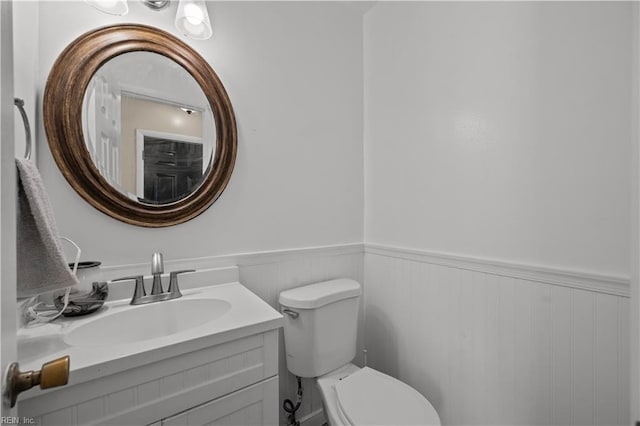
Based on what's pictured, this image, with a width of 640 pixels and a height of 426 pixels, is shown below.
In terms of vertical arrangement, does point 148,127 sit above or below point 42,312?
above

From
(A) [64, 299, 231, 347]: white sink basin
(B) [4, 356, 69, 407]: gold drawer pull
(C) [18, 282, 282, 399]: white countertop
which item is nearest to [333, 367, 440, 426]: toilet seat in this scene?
(C) [18, 282, 282, 399]: white countertop

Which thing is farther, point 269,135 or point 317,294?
point 269,135

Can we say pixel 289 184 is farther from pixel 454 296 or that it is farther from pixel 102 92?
pixel 454 296

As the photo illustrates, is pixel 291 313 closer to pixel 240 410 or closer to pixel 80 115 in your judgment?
pixel 240 410

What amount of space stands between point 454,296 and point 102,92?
5.41ft

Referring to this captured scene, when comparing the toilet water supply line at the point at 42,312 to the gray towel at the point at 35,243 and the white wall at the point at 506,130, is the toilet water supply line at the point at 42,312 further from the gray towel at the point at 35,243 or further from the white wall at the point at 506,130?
the white wall at the point at 506,130

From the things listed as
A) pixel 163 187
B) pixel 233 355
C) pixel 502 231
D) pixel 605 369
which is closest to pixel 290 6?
pixel 163 187

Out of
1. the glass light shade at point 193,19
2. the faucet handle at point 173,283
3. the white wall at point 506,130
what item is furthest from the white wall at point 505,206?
the faucet handle at point 173,283

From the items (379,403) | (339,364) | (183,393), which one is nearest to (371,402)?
(379,403)

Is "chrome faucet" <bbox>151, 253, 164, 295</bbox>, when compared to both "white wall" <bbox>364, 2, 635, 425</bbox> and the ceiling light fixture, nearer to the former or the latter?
the ceiling light fixture

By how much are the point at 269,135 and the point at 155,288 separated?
32.9 inches

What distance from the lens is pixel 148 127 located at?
1.16 metres

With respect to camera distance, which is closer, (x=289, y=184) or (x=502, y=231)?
(x=502, y=231)

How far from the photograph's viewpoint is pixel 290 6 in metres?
1.51
